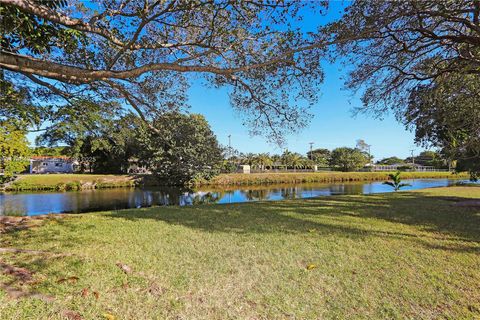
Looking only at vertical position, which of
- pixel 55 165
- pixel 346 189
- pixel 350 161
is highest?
pixel 55 165

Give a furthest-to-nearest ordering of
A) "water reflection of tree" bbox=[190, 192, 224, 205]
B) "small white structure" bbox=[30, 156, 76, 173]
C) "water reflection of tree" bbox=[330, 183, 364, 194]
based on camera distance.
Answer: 1. "small white structure" bbox=[30, 156, 76, 173]
2. "water reflection of tree" bbox=[330, 183, 364, 194]
3. "water reflection of tree" bbox=[190, 192, 224, 205]

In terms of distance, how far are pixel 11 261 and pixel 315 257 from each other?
4269 millimetres

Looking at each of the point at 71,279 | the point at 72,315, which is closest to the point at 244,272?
the point at 72,315

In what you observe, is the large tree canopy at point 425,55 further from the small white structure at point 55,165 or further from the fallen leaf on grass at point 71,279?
the small white structure at point 55,165

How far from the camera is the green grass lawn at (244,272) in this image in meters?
2.78

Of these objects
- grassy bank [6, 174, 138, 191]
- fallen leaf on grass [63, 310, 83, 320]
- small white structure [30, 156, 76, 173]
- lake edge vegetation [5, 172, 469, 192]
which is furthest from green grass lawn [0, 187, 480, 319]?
small white structure [30, 156, 76, 173]

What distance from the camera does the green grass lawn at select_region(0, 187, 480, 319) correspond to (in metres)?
2.78

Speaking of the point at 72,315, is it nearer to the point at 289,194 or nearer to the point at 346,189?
the point at 289,194

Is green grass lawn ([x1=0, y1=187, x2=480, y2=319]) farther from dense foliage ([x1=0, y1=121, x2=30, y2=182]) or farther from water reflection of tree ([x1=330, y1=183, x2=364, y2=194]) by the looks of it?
water reflection of tree ([x1=330, y1=183, x2=364, y2=194])

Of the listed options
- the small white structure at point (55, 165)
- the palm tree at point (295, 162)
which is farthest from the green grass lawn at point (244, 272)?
the palm tree at point (295, 162)

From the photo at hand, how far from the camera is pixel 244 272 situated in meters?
3.67

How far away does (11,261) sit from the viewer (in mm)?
3684

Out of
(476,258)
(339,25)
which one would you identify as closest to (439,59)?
(339,25)

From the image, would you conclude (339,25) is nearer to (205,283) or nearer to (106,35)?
(106,35)
